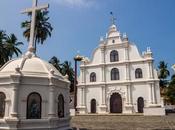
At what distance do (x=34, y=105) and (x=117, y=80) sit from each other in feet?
70.8

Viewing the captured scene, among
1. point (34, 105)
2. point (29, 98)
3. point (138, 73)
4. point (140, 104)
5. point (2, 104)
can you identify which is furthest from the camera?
point (138, 73)

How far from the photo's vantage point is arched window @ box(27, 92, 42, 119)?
11.0m

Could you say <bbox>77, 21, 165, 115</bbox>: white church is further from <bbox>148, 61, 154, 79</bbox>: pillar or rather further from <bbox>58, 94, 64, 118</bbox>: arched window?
<bbox>58, 94, 64, 118</bbox>: arched window

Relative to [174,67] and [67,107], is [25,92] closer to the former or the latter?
[67,107]

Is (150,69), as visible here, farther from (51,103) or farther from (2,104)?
(2,104)

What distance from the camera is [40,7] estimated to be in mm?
13305

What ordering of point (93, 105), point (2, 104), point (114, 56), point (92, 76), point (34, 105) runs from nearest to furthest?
1. point (34, 105)
2. point (2, 104)
3. point (93, 105)
4. point (114, 56)
5. point (92, 76)

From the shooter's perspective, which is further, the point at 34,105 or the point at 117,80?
the point at 117,80

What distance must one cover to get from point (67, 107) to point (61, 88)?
1494mm

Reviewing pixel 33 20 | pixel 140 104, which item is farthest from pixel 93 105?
pixel 33 20

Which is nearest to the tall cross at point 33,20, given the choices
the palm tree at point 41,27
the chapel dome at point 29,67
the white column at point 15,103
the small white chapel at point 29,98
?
the chapel dome at point 29,67

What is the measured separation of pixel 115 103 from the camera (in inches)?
1222

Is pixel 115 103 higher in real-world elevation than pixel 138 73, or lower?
lower

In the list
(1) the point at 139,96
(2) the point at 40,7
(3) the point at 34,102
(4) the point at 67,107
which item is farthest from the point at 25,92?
(1) the point at 139,96
